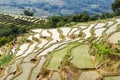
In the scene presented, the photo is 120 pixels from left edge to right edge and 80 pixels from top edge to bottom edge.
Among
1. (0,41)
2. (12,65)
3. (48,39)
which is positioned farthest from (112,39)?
(0,41)

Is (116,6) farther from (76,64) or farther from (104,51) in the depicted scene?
(104,51)

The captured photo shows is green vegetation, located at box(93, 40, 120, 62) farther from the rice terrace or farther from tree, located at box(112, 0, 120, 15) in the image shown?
tree, located at box(112, 0, 120, 15)

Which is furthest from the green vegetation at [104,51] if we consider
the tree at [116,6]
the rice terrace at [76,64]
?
the tree at [116,6]

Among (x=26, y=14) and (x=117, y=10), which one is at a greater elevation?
(x=117, y=10)

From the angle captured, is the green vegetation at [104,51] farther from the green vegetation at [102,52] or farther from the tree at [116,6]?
the tree at [116,6]

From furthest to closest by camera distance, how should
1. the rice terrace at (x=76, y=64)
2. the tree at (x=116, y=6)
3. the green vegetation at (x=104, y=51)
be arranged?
1. the tree at (x=116, y=6)
2. the green vegetation at (x=104, y=51)
3. the rice terrace at (x=76, y=64)

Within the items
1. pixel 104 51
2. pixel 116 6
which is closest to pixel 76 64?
pixel 104 51

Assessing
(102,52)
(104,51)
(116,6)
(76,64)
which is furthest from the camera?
(116,6)

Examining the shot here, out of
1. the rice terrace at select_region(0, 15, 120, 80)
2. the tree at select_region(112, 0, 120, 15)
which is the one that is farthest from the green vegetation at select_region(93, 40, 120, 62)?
the tree at select_region(112, 0, 120, 15)

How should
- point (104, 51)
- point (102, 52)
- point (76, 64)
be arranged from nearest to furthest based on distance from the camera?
1. point (104, 51)
2. point (102, 52)
3. point (76, 64)

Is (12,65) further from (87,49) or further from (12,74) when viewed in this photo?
(87,49)

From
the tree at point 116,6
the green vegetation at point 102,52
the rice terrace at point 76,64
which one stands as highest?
the green vegetation at point 102,52
